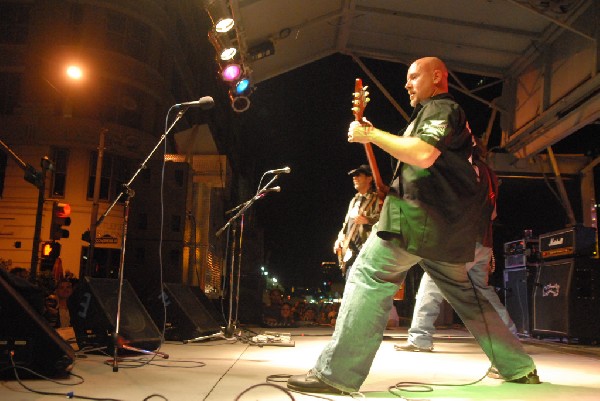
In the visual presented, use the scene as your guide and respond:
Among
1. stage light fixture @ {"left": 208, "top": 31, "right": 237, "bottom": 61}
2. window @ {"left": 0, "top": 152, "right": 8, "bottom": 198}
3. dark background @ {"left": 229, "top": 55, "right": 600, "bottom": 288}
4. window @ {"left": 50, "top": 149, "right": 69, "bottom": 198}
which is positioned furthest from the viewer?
window @ {"left": 50, "top": 149, "right": 69, "bottom": 198}

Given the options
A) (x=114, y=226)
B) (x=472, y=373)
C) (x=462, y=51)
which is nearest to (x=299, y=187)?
(x=114, y=226)

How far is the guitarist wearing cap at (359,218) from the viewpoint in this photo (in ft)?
21.7

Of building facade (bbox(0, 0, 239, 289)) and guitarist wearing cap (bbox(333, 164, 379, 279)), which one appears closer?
guitarist wearing cap (bbox(333, 164, 379, 279))

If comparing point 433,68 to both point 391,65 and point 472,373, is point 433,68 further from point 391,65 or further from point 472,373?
point 391,65

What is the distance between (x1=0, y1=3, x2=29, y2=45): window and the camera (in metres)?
24.6

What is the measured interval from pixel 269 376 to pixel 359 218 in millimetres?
3268

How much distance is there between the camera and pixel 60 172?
24.0m

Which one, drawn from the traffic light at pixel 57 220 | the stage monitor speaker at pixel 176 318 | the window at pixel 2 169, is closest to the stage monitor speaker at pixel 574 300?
the stage monitor speaker at pixel 176 318

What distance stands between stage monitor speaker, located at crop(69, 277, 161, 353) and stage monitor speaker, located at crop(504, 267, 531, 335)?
6.47 m

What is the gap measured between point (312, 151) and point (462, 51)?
10058 millimetres

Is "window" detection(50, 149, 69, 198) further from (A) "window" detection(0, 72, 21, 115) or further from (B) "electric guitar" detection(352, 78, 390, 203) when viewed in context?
(B) "electric guitar" detection(352, 78, 390, 203)

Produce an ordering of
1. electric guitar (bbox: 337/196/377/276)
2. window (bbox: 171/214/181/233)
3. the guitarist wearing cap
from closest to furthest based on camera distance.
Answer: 1. the guitarist wearing cap
2. electric guitar (bbox: 337/196/377/276)
3. window (bbox: 171/214/181/233)

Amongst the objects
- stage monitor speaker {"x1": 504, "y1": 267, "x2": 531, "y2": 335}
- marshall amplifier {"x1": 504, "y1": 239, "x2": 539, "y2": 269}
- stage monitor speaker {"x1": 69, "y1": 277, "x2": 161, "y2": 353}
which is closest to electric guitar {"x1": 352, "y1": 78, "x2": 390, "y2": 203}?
stage monitor speaker {"x1": 69, "y1": 277, "x2": 161, "y2": 353}

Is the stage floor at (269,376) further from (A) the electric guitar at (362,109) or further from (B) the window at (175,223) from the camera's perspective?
(B) the window at (175,223)
